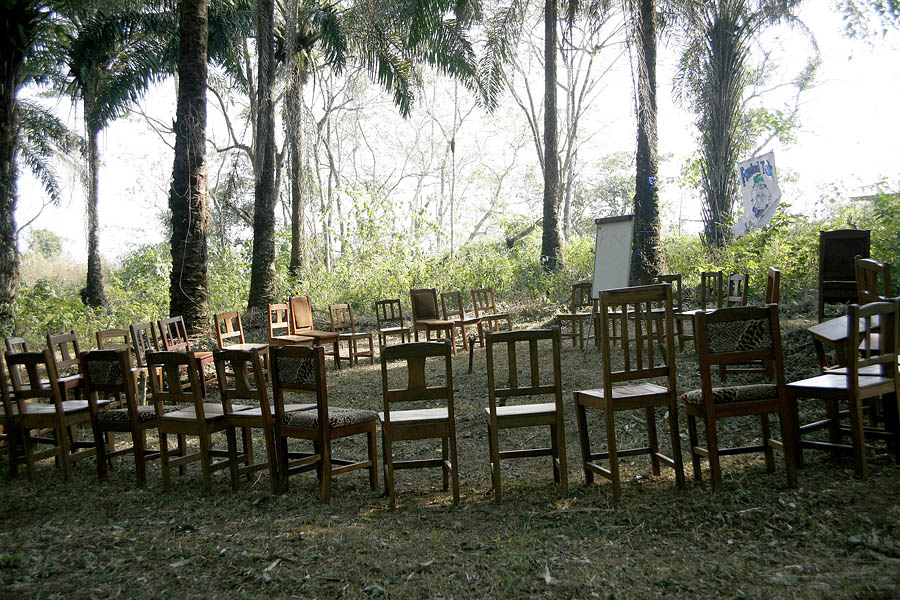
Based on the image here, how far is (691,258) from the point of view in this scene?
13.4 m

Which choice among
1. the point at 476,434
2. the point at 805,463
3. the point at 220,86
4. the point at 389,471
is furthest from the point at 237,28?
the point at 805,463

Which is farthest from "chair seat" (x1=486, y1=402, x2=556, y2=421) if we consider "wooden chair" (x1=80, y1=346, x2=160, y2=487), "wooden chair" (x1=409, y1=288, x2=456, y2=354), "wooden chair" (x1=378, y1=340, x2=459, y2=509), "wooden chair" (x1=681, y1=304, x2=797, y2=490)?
"wooden chair" (x1=409, y1=288, x2=456, y2=354)

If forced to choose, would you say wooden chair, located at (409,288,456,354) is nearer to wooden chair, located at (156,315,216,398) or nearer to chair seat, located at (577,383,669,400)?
wooden chair, located at (156,315,216,398)

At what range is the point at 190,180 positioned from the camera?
31.1 ft

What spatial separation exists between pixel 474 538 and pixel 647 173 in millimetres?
9100

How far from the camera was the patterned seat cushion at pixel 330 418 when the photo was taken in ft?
14.4

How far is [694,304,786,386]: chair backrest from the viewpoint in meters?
3.91

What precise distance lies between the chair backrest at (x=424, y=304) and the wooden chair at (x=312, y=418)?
19.9 feet

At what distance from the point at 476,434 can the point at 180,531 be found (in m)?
2.91

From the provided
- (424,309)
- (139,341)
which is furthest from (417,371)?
(424,309)

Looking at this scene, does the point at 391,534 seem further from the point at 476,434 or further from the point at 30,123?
the point at 30,123

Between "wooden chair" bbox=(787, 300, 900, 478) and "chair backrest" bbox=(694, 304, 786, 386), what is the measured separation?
0.29m

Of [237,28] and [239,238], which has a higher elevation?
[237,28]

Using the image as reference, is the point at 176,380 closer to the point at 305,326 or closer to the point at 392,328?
the point at 305,326
